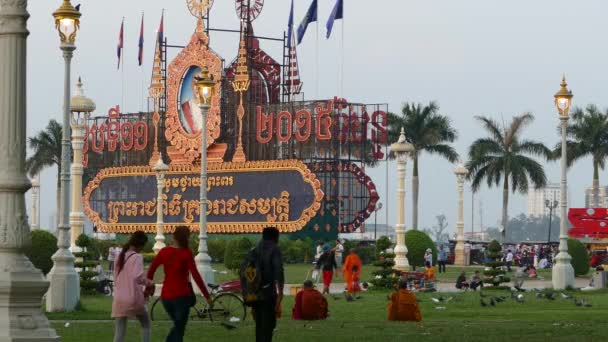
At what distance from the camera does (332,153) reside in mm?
67500

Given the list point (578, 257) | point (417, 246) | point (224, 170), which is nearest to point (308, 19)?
point (224, 170)

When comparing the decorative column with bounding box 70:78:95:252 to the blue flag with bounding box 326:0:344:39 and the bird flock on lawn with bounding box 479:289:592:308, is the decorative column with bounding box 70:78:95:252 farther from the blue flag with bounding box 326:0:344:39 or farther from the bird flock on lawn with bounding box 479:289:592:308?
the blue flag with bounding box 326:0:344:39

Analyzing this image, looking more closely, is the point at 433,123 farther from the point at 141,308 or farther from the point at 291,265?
the point at 141,308

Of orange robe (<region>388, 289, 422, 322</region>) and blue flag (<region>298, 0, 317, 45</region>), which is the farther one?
blue flag (<region>298, 0, 317, 45</region>)

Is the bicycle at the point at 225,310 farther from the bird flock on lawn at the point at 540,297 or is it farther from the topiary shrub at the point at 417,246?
the topiary shrub at the point at 417,246

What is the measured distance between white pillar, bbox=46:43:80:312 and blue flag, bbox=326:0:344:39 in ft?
137

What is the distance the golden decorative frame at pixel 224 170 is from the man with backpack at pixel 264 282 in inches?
1921

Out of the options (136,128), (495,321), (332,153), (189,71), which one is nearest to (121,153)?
(136,128)

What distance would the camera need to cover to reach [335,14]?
2672 inches

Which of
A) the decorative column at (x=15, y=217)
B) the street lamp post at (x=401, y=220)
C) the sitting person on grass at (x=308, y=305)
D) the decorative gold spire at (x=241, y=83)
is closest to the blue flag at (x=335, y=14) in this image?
the decorative gold spire at (x=241, y=83)

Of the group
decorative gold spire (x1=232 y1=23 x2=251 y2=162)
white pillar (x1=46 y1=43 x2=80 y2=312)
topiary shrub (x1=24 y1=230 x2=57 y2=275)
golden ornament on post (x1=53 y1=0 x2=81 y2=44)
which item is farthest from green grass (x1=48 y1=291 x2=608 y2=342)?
decorative gold spire (x1=232 y1=23 x2=251 y2=162)

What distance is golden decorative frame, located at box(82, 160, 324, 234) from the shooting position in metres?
66.5

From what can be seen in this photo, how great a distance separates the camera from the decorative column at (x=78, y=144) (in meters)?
34.3

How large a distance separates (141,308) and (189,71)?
58945mm
